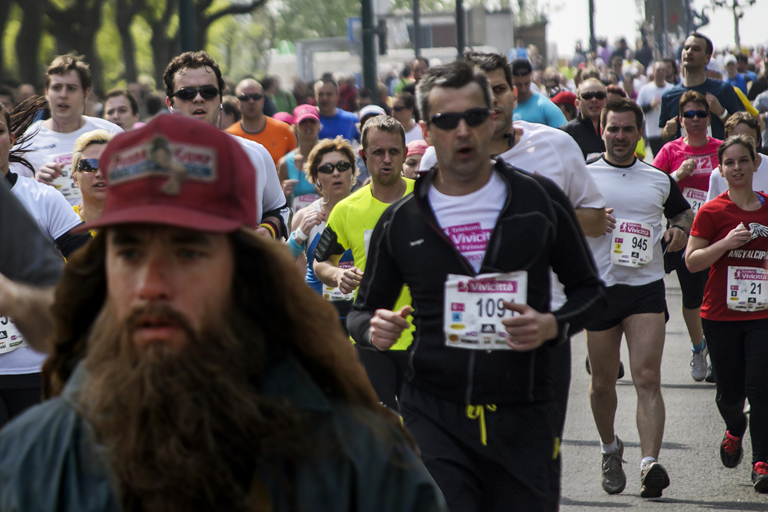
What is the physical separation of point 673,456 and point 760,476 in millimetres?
730

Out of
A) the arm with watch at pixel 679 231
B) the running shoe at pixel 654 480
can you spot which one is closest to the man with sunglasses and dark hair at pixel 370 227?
the running shoe at pixel 654 480

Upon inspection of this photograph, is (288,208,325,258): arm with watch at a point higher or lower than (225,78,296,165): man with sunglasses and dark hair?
lower

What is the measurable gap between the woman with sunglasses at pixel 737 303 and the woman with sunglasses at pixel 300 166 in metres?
3.67

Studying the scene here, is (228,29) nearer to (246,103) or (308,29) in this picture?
(308,29)

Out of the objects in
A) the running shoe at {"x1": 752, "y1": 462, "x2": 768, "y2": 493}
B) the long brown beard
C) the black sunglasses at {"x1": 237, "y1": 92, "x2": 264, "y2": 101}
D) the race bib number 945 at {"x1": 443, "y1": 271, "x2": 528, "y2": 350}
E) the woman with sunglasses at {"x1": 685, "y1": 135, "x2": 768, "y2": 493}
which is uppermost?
the black sunglasses at {"x1": 237, "y1": 92, "x2": 264, "y2": 101}

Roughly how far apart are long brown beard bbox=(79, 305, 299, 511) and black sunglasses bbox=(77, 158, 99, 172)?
13.9 ft

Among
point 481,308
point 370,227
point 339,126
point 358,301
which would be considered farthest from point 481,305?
point 339,126

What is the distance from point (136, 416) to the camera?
1854mm

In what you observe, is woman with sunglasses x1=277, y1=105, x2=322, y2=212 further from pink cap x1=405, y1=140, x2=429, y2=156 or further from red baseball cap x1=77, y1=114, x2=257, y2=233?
red baseball cap x1=77, y1=114, x2=257, y2=233

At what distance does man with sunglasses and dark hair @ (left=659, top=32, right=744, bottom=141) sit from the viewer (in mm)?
11250

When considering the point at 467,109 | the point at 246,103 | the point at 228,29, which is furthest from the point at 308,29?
the point at 467,109

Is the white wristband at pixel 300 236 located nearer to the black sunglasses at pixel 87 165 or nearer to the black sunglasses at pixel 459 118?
the black sunglasses at pixel 87 165

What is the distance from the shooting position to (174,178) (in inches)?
73.7

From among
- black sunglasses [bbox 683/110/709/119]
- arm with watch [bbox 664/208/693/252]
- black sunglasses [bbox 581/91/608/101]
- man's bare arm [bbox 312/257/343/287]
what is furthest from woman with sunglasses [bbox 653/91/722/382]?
man's bare arm [bbox 312/257/343/287]
